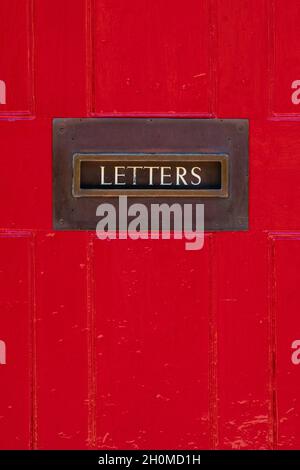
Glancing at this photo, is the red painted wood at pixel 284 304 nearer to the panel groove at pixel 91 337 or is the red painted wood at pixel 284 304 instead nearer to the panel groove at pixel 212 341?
the panel groove at pixel 212 341

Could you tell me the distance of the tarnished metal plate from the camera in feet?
4.02

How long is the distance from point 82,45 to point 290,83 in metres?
0.50

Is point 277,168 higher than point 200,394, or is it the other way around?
point 277,168

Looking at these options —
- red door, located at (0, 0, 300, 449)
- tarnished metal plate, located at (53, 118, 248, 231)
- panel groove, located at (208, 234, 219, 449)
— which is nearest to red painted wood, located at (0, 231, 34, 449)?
red door, located at (0, 0, 300, 449)

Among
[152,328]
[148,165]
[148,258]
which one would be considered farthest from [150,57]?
[152,328]

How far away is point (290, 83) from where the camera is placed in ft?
4.05

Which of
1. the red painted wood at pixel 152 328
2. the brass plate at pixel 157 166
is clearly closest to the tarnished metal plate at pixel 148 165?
the brass plate at pixel 157 166

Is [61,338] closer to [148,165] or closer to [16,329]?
[16,329]

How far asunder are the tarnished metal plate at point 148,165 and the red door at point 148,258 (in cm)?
3

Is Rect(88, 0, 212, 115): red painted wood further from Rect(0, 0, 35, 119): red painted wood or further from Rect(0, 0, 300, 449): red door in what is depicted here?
Rect(0, 0, 35, 119): red painted wood

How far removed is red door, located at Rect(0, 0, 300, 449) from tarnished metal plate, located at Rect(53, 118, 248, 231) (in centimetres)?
3

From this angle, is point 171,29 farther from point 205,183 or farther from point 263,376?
point 263,376

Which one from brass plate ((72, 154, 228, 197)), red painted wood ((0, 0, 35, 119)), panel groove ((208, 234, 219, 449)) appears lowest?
panel groove ((208, 234, 219, 449))
